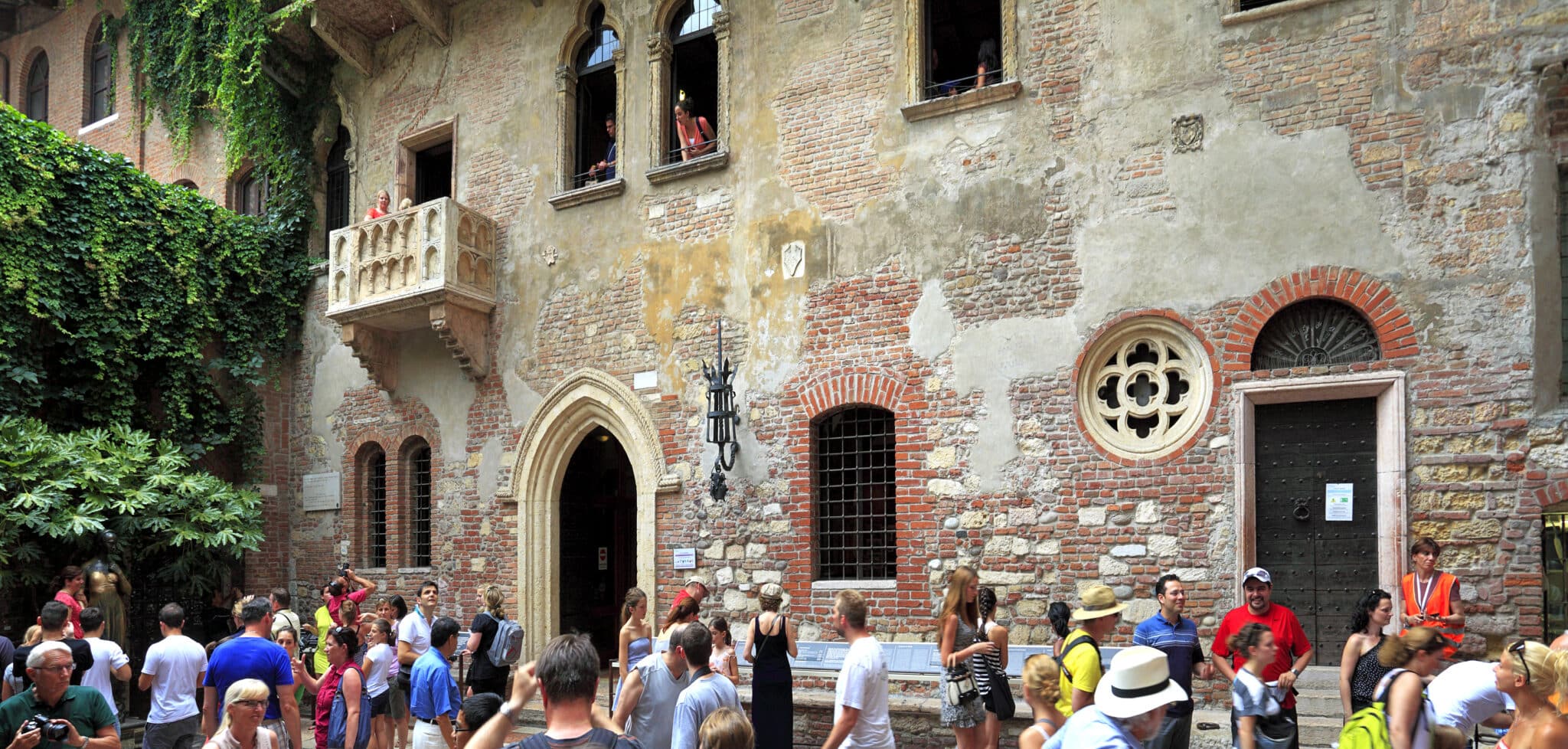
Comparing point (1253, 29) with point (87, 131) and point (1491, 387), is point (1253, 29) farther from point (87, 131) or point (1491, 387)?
point (87, 131)

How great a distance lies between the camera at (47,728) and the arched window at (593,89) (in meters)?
9.04

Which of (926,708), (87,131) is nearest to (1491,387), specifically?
(926,708)

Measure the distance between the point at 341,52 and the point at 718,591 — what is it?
9007 mm

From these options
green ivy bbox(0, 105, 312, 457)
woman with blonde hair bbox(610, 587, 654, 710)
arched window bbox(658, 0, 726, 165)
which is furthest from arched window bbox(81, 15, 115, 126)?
woman with blonde hair bbox(610, 587, 654, 710)

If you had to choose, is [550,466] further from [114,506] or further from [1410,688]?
[1410,688]

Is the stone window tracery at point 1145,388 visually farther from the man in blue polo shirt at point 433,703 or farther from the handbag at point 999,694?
the man in blue polo shirt at point 433,703

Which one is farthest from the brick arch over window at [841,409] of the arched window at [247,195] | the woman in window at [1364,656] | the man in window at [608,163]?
the arched window at [247,195]

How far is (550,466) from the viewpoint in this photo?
516 inches

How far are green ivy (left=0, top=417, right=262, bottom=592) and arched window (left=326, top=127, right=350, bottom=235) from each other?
12.8 ft

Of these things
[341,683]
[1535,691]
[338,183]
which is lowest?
[341,683]

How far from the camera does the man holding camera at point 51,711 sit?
5195 millimetres

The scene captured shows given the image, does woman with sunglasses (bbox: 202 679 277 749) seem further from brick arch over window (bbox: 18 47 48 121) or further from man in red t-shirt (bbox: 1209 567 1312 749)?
brick arch over window (bbox: 18 47 48 121)

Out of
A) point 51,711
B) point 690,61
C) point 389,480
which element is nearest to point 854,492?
point 690,61

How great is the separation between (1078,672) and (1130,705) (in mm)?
1715
